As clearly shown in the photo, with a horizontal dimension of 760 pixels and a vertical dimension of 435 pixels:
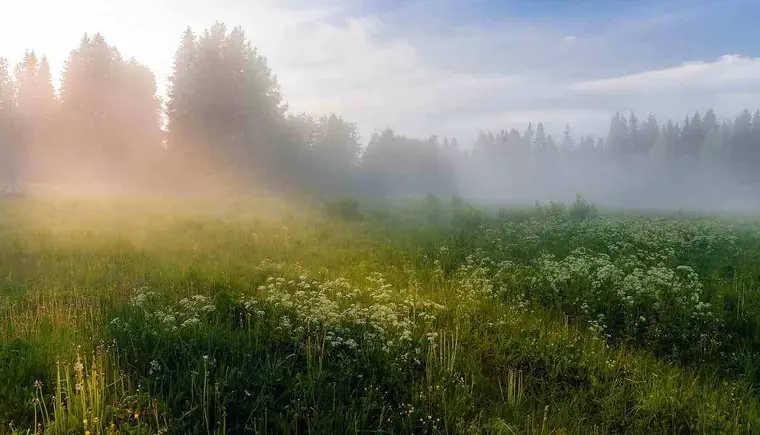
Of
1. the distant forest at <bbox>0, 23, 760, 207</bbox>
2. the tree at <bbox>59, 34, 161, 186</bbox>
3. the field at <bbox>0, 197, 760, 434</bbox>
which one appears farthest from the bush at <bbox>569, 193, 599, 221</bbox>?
the tree at <bbox>59, 34, 161, 186</bbox>

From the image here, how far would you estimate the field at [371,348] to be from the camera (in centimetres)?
378

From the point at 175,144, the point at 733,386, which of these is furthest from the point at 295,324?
the point at 175,144

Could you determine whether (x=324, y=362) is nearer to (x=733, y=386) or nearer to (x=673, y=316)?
(x=733, y=386)

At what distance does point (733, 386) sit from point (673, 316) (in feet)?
6.01

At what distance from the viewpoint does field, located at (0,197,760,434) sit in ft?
12.4

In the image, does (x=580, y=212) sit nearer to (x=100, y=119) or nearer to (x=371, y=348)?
(x=371, y=348)

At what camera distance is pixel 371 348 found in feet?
15.8

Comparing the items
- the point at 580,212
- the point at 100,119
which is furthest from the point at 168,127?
the point at 580,212

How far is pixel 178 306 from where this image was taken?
20.8 feet

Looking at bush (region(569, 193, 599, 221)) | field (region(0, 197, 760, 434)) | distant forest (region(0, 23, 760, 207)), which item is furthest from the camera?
distant forest (region(0, 23, 760, 207))

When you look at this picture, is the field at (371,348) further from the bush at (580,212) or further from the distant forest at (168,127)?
the distant forest at (168,127)

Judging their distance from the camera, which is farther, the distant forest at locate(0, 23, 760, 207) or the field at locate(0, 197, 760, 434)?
the distant forest at locate(0, 23, 760, 207)

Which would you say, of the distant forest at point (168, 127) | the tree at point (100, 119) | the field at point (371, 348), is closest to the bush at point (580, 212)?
the field at point (371, 348)

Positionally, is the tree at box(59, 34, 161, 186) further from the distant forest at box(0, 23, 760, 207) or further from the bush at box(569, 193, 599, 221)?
the bush at box(569, 193, 599, 221)
